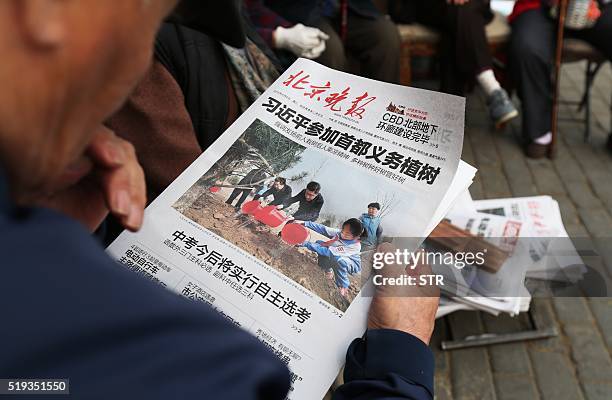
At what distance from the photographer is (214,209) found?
0.83 meters

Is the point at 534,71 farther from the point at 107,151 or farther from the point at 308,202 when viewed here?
the point at 107,151

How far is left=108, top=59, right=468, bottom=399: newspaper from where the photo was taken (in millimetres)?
735

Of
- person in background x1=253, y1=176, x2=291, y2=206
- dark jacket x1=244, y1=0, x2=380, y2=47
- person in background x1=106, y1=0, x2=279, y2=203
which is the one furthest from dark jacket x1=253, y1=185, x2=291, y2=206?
dark jacket x1=244, y1=0, x2=380, y2=47

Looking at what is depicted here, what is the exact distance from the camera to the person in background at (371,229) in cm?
81

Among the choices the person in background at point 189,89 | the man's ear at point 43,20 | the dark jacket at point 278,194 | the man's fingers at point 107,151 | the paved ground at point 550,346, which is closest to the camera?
the man's ear at point 43,20

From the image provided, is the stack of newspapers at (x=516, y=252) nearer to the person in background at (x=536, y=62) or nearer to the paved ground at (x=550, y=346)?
the paved ground at (x=550, y=346)

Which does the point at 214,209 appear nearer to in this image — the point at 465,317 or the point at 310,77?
the point at 310,77

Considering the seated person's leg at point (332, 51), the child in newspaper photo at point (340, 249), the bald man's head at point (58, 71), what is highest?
the bald man's head at point (58, 71)

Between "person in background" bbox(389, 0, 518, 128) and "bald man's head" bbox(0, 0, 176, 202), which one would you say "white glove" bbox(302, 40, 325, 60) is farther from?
"bald man's head" bbox(0, 0, 176, 202)

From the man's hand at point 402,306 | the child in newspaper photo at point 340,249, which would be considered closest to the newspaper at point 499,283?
the man's hand at point 402,306

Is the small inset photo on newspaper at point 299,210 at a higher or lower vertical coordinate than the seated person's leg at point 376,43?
higher

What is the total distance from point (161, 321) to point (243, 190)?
1.59 feet

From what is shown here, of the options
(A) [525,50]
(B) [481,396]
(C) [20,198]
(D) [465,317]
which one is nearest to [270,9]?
(A) [525,50]

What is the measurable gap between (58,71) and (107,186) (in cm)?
27
